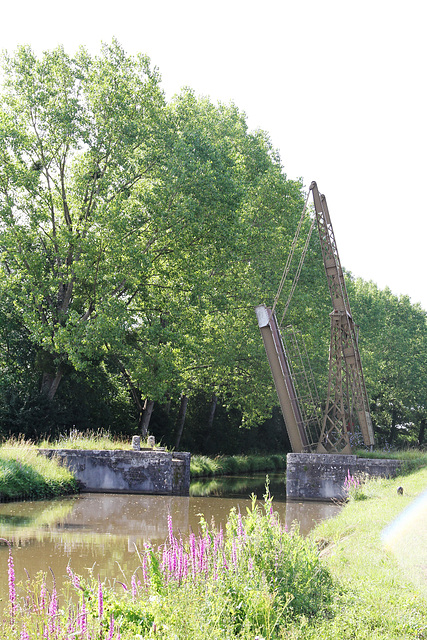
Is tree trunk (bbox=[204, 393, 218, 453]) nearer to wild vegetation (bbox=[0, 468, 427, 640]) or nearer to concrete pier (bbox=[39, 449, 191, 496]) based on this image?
concrete pier (bbox=[39, 449, 191, 496])

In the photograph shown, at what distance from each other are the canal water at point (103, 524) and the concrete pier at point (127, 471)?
1.91 ft

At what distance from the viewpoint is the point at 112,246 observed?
21.9m

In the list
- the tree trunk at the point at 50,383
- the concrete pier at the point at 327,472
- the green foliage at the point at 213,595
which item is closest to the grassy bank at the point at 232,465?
the tree trunk at the point at 50,383

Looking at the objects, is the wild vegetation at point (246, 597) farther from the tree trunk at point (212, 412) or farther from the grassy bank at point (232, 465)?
the tree trunk at point (212, 412)

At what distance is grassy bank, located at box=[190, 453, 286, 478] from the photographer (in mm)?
26156

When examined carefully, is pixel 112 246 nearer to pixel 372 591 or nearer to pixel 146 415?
pixel 146 415

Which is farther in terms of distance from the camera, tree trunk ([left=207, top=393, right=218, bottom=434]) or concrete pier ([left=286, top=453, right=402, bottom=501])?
tree trunk ([left=207, top=393, right=218, bottom=434])

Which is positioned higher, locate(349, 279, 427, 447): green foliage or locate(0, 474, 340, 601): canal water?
locate(349, 279, 427, 447): green foliage

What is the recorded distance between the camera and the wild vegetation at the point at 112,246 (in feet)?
73.0

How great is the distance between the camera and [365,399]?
20.9 metres

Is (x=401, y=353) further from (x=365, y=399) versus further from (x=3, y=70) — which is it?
(x=3, y=70)

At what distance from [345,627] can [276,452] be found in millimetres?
37970

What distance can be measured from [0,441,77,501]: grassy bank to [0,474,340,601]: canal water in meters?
0.46

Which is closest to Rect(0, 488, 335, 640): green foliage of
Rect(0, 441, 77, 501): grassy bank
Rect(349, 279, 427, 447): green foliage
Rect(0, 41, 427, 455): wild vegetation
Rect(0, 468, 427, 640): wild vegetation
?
Rect(0, 468, 427, 640): wild vegetation
